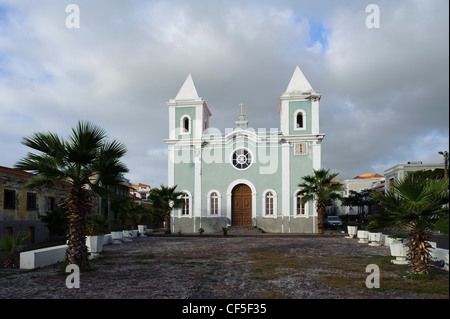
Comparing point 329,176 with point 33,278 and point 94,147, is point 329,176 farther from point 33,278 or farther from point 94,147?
point 33,278

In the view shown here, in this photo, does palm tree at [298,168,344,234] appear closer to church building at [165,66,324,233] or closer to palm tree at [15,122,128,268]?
church building at [165,66,324,233]

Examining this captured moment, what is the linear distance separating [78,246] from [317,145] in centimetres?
2015

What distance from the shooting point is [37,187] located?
9398 millimetres

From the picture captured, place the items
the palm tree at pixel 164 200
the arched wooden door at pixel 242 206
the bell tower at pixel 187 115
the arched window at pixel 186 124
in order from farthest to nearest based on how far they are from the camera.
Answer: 1. the arched window at pixel 186 124
2. the bell tower at pixel 187 115
3. the arched wooden door at pixel 242 206
4. the palm tree at pixel 164 200

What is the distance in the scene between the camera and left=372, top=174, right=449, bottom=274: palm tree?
300 inches

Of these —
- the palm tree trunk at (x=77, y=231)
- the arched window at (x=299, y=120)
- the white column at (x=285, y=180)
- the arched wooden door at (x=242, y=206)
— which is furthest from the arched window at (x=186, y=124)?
the palm tree trunk at (x=77, y=231)

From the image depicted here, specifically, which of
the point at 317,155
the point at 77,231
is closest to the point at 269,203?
the point at 317,155

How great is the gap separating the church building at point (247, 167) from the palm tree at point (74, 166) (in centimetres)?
1753

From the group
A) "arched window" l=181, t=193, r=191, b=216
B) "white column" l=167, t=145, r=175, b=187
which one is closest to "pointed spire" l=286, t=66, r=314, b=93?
"white column" l=167, t=145, r=175, b=187

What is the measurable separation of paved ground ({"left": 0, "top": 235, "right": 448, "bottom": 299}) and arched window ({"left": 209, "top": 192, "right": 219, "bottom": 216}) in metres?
14.2

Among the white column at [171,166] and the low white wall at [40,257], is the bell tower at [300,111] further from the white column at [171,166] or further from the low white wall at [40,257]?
the low white wall at [40,257]

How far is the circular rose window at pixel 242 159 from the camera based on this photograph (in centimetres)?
2695

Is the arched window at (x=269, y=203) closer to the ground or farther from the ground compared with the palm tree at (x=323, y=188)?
closer to the ground
